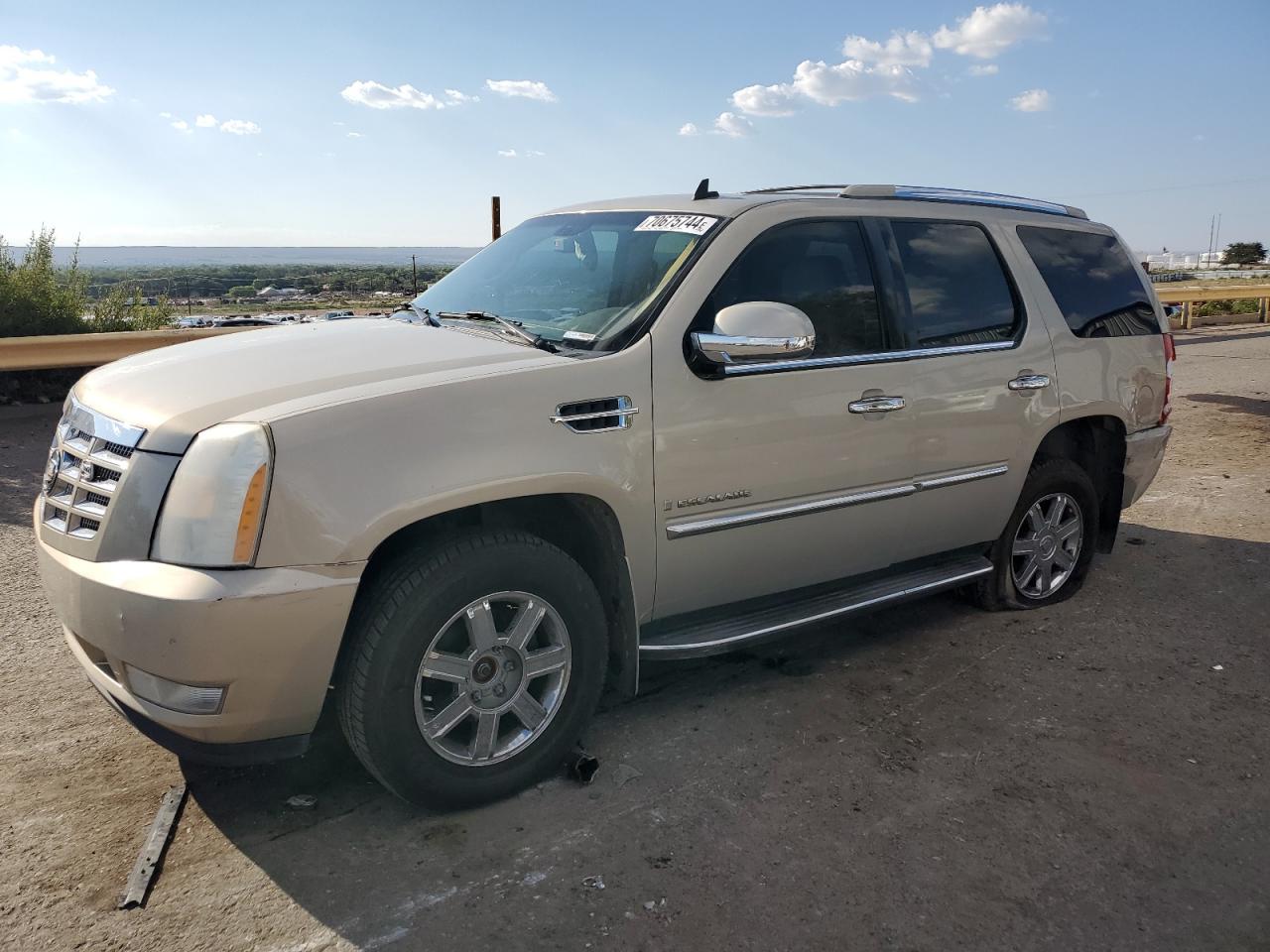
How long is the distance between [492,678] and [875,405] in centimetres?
186

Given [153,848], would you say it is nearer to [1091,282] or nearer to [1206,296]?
[1091,282]

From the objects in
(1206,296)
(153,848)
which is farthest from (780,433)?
(1206,296)

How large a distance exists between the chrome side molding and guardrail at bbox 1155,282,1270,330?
50.2 ft

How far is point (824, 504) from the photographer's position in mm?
3881

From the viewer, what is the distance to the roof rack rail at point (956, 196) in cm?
430

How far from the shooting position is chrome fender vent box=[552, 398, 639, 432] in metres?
3.16

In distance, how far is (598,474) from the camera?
3205mm

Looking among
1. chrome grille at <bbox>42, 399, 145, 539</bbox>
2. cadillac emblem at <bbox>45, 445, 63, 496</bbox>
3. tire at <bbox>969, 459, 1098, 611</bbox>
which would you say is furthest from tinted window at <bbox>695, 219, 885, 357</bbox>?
cadillac emblem at <bbox>45, 445, 63, 496</bbox>

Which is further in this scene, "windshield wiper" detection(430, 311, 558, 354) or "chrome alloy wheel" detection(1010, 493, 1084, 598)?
"chrome alloy wheel" detection(1010, 493, 1084, 598)

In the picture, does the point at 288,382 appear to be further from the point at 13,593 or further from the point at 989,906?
the point at 13,593

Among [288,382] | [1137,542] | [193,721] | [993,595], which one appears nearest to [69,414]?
[288,382]

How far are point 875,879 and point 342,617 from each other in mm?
1666

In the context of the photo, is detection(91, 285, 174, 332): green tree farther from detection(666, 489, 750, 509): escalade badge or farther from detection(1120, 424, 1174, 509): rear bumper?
detection(1120, 424, 1174, 509): rear bumper

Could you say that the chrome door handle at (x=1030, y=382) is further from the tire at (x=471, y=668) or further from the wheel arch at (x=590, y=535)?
the tire at (x=471, y=668)
